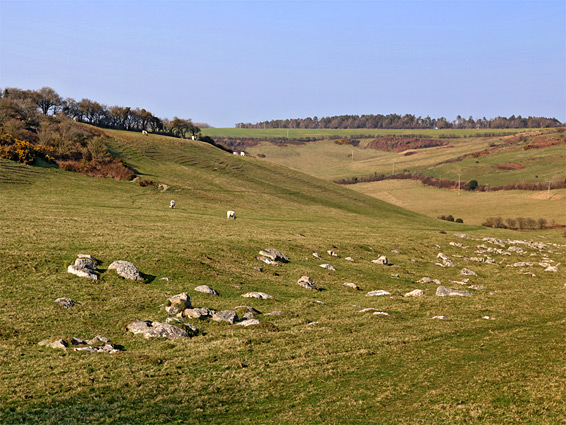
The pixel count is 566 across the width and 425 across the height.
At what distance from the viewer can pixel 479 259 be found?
53.6 m

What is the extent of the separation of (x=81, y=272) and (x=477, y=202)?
138996 millimetres

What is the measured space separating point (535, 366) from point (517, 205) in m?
129

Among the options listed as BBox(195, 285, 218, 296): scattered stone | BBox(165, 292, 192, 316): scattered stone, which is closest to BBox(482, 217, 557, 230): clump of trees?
BBox(195, 285, 218, 296): scattered stone

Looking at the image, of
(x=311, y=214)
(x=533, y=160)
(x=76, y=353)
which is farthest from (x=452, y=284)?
(x=533, y=160)

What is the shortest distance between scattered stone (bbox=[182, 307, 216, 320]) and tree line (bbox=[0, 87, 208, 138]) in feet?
243

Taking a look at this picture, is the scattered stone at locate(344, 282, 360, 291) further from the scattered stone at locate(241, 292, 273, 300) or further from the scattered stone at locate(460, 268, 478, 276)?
the scattered stone at locate(460, 268, 478, 276)

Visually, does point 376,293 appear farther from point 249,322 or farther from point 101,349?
point 101,349

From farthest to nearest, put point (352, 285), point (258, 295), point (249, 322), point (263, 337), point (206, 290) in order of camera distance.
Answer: point (352, 285) → point (258, 295) → point (206, 290) → point (249, 322) → point (263, 337)

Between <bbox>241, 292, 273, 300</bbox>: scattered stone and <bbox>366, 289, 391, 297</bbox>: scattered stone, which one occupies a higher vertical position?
<bbox>241, 292, 273, 300</bbox>: scattered stone

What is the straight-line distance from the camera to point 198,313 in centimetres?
2408

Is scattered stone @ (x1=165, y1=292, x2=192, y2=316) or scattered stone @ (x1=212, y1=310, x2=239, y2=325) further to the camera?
scattered stone @ (x1=165, y1=292, x2=192, y2=316)

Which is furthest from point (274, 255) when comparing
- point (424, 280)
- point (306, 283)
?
point (424, 280)

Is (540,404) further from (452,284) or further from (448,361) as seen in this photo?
(452,284)

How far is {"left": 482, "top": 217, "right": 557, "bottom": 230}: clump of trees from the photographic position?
10804 cm
